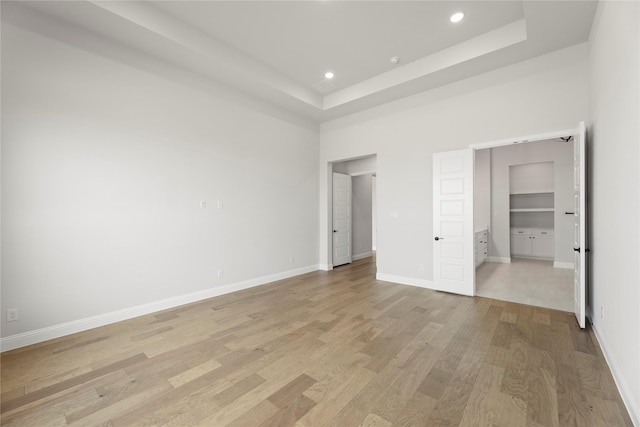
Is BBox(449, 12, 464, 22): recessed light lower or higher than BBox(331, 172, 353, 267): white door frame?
higher

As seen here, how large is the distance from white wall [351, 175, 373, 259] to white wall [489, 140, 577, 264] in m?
3.36

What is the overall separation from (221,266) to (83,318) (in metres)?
1.80

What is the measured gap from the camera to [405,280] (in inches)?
201

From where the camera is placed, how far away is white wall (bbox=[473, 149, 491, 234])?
24.3ft

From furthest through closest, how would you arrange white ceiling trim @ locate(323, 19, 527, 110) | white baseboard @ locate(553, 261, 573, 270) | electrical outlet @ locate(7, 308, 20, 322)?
white baseboard @ locate(553, 261, 573, 270), white ceiling trim @ locate(323, 19, 527, 110), electrical outlet @ locate(7, 308, 20, 322)

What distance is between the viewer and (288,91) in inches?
195

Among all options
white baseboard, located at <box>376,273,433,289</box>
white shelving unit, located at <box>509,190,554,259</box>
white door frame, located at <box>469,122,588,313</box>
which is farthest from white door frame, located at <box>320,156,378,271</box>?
white shelving unit, located at <box>509,190,554,259</box>

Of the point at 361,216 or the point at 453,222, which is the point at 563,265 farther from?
the point at 361,216

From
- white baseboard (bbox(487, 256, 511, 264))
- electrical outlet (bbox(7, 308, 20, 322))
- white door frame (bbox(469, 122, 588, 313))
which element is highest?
white door frame (bbox(469, 122, 588, 313))

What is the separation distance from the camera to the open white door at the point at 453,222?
4324 mm

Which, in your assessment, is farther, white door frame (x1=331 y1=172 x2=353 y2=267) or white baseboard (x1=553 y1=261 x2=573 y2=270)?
white door frame (x1=331 y1=172 x2=353 y2=267)

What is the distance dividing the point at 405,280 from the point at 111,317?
455cm

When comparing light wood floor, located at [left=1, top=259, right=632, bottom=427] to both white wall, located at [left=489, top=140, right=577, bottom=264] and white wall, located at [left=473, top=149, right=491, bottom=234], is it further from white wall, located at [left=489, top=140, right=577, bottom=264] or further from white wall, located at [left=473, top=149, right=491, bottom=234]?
white wall, located at [left=473, top=149, right=491, bottom=234]

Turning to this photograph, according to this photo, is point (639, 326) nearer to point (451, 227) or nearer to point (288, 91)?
point (451, 227)
